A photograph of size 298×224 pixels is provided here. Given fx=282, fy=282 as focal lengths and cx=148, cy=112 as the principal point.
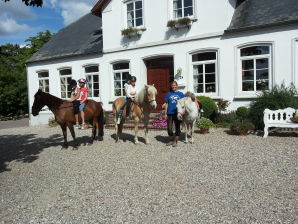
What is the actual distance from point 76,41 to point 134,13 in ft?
16.8

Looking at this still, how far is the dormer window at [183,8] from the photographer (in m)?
12.3

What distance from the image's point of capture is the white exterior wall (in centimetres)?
1154

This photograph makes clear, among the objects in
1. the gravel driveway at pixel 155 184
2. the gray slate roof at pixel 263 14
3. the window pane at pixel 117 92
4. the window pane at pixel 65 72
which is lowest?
the gravel driveway at pixel 155 184

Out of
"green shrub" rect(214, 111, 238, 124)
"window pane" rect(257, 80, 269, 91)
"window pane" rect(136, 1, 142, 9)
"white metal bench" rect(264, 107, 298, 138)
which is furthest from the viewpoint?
"window pane" rect(136, 1, 142, 9)

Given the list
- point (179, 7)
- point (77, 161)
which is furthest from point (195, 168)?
point (179, 7)

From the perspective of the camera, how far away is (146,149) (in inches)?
303

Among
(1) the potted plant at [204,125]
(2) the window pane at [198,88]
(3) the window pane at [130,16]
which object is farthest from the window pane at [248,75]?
(3) the window pane at [130,16]

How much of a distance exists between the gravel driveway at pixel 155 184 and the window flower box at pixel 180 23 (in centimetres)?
595

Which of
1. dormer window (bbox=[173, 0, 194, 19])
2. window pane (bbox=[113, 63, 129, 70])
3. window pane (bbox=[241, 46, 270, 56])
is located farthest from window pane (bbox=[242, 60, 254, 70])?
window pane (bbox=[113, 63, 129, 70])

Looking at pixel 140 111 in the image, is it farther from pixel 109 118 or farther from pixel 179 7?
pixel 179 7

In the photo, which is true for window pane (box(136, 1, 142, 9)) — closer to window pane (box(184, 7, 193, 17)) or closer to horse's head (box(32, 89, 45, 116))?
window pane (box(184, 7, 193, 17))

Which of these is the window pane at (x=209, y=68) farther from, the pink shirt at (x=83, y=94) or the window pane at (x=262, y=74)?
the pink shirt at (x=83, y=94)

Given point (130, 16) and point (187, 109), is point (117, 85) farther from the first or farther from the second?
point (187, 109)

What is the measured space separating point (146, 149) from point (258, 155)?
286cm
